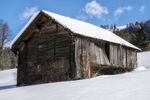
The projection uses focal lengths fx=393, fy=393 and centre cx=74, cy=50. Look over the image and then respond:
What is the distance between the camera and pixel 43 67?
29844 millimetres

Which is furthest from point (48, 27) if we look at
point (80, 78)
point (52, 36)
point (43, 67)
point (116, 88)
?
point (116, 88)

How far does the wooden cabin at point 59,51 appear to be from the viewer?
28031 millimetres

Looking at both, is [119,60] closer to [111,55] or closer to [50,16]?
[111,55]

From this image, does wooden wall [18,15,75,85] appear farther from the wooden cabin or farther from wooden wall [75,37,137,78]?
wooden wall [75,37,137,78]

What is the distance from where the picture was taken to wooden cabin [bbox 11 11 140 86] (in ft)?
92.0

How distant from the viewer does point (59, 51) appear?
28.9 m

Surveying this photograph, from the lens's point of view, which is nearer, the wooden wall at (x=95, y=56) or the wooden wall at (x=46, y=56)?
the wooden wall at (x=95, y=56)

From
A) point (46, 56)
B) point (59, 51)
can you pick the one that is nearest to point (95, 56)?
point (59, 51)

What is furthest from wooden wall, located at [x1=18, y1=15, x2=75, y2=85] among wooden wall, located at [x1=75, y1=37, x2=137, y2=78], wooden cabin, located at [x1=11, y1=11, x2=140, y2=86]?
wooden wall, located at [x1=75, y1=37, x2=137, y2=78]

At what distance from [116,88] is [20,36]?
14.6 metres

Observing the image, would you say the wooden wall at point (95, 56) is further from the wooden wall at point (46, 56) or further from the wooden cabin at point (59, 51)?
the wooden wall at point (46, 56)

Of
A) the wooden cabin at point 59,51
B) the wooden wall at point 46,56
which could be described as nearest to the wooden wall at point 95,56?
the wooden cabin at point 59,51

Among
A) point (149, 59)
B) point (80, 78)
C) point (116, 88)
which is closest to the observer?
point (116, 88)

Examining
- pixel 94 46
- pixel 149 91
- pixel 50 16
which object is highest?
Result: pixel 50 16
